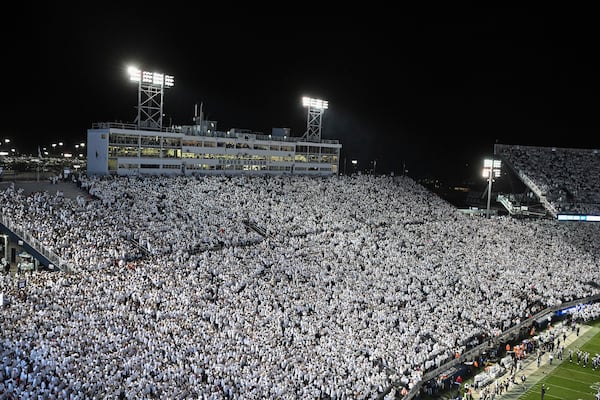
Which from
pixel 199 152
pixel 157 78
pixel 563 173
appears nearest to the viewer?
pixel 157 78

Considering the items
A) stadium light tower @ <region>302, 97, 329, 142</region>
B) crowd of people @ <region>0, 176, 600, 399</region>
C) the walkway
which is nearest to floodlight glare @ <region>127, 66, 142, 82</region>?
crowd of people @ <region>0, 176, 600, 399</region>

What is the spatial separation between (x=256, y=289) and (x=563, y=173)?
37.7 metres

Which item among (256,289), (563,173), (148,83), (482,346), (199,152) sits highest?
(148,83)

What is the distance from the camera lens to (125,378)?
1554 cm

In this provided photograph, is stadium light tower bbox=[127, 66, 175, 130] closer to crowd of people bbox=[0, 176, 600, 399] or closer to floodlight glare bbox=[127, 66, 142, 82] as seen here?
floodlight glare bbox=[127, 66, 142, 82]

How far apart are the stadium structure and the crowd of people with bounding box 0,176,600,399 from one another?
2.28 m

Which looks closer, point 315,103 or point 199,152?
point 199,152

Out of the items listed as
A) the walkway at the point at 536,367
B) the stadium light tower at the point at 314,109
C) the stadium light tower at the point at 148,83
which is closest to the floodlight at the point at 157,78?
the stadium light tower at the point at 148,83

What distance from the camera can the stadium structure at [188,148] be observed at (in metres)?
35.5

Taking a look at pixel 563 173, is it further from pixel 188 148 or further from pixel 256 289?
pixel 256 289

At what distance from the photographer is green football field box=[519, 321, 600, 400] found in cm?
2050

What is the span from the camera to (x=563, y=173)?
167 ft

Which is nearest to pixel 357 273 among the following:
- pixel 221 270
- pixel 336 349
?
pixel 221 270

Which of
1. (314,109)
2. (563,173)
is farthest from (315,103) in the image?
(563,173)
